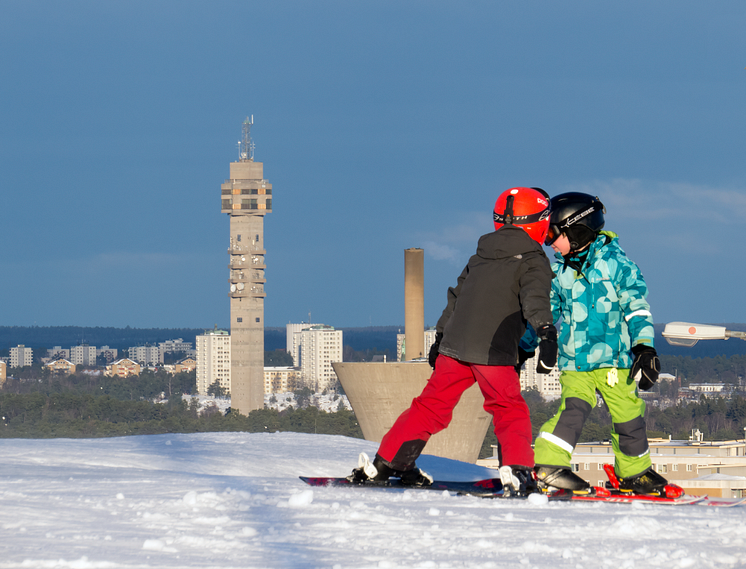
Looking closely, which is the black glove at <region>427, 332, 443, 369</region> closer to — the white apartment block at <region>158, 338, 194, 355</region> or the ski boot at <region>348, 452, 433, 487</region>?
the ski boot at <region>348, 452, 433, 487</region>

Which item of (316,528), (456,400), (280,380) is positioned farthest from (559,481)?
(280,380)

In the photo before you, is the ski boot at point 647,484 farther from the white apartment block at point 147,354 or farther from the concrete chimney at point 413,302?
the white apartment block at point 147,354

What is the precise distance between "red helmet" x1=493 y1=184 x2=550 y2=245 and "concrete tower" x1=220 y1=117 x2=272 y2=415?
3466 inches

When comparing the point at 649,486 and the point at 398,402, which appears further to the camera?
the point at 398,402

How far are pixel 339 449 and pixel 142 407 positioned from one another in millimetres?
60487

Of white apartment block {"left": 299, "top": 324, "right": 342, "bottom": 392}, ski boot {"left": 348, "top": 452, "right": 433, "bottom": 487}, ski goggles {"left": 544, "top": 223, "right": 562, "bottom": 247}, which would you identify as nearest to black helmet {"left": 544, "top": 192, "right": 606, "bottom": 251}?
ski goggles {"left": 544, "top": 223, "right": 562, "bottom": 247}

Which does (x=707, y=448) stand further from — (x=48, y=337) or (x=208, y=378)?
(x=48, y=337)

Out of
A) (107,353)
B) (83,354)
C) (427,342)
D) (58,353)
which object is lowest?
(427,342)

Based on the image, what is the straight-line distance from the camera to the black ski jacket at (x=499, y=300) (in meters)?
4.00

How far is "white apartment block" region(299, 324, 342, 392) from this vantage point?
12638 cm

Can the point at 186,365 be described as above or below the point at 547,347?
above

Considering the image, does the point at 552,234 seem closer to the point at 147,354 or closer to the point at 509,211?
the point at 509,211

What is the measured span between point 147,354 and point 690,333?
15194 cm

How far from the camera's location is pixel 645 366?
3.93 m
